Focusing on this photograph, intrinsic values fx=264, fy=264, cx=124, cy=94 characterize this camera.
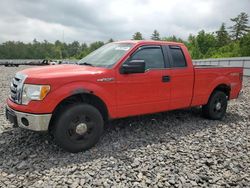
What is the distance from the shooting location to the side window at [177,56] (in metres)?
5.74

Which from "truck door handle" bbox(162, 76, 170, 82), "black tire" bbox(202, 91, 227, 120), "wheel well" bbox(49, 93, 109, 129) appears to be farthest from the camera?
"black tire" bbox(202, 91, 227, 120)

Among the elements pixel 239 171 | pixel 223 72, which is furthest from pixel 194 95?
pixel 239 171

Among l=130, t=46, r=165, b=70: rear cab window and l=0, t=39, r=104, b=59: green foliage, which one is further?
l=0, t=39, r=104, b=59: green foliage

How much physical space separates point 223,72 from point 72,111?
4.17 m

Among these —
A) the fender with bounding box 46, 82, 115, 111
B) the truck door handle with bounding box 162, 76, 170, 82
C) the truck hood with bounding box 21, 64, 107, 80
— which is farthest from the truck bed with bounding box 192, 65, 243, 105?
the truck hood with bounding box 21, 64, 107, 80

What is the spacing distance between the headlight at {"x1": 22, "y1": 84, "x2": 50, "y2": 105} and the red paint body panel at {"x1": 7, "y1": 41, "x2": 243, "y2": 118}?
6 centimetres

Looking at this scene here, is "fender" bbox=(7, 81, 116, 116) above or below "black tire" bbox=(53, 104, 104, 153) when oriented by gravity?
above

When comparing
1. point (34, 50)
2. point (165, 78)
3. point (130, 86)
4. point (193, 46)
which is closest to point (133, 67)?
point (130, 86)

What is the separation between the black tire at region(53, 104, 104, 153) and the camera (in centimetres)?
420

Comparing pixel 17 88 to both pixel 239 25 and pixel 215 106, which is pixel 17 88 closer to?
pixel 215 106

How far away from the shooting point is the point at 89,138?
4.47 meters

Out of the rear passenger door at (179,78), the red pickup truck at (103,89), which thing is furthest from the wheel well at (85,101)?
the rear passenger door at (179,78)

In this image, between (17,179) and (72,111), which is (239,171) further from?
(17,179)

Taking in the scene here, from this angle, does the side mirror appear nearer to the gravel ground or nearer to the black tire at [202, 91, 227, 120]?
the gravel ground
